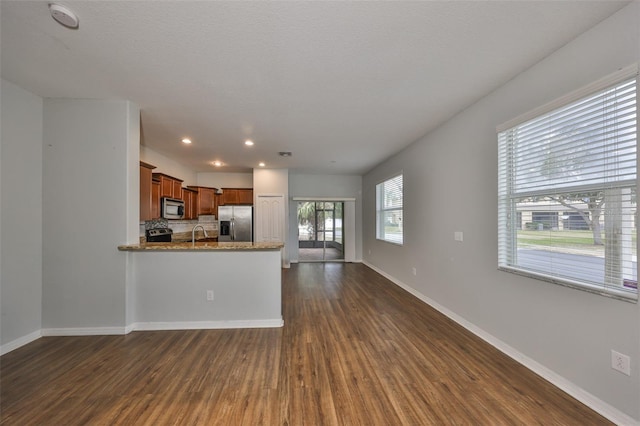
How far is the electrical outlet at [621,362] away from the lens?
1580mm

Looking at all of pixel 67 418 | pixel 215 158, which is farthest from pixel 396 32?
pixel 215 158

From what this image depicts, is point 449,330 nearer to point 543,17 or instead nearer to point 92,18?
point 543,17

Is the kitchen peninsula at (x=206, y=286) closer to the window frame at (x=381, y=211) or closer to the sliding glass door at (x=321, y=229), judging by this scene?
the window frame at (x=381, y=211)

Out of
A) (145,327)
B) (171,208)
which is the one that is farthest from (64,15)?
(171,208)

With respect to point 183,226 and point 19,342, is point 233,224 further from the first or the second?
A: point 19,342

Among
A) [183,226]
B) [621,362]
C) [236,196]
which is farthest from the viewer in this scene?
[236,196]

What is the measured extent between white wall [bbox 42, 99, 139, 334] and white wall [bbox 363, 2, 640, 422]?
403 cm

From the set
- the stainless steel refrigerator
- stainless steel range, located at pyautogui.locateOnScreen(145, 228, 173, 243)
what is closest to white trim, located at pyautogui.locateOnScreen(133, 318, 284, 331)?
stainless steel range, located at pyautogui.locateOnScreen(145, 228, 173, 243)

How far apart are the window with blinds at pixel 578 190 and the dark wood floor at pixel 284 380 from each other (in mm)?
959

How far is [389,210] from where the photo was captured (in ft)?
18.8

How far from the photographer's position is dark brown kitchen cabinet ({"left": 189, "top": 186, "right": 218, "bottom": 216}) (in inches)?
248

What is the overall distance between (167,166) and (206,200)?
51.2 inches

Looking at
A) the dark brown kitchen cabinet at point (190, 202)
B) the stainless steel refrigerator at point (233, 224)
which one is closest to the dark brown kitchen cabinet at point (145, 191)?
the dark brown kitchen cabinet at point (190, 202)

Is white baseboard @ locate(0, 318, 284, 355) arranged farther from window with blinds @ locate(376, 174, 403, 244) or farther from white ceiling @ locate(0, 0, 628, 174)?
window with blinds @ locate(376, 174, 403, 244)
